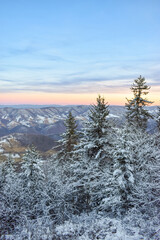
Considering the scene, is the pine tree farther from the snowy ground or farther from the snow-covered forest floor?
the snowy ground

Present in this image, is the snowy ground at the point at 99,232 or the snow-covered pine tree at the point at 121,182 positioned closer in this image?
the snowy ground at the point at 99,232

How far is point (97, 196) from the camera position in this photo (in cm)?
1378

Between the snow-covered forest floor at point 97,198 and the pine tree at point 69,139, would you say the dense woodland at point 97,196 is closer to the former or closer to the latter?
the snow-covered forest floor at point 97,198

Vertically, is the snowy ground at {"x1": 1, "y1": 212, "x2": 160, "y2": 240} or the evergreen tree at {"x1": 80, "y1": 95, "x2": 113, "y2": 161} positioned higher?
the evergreen tree at {"x1": 80, "y1": 95, "x2": 113, "y2": 161}

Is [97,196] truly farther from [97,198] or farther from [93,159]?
[93,159]

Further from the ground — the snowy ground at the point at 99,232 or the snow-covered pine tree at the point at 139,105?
the snow-covered pine tree at the point at 139,105

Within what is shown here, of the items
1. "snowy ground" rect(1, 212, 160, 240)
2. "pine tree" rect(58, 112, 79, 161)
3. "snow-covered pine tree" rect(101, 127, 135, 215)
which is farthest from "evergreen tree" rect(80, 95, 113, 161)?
"snowy ground" rect(1, 212, 160, 240)

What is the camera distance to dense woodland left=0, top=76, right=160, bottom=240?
725 centimetres

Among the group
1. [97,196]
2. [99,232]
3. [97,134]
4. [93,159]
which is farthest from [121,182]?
[97,134]

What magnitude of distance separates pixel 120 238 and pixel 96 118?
400 inches

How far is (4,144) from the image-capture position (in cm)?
19912

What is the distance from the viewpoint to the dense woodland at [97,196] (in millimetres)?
7254

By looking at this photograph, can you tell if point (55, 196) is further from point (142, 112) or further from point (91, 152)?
point (142, 112)

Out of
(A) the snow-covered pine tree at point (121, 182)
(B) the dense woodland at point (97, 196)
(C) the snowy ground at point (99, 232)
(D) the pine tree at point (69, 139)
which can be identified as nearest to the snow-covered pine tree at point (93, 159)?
(B) the dense woodland at point (97, 196)
